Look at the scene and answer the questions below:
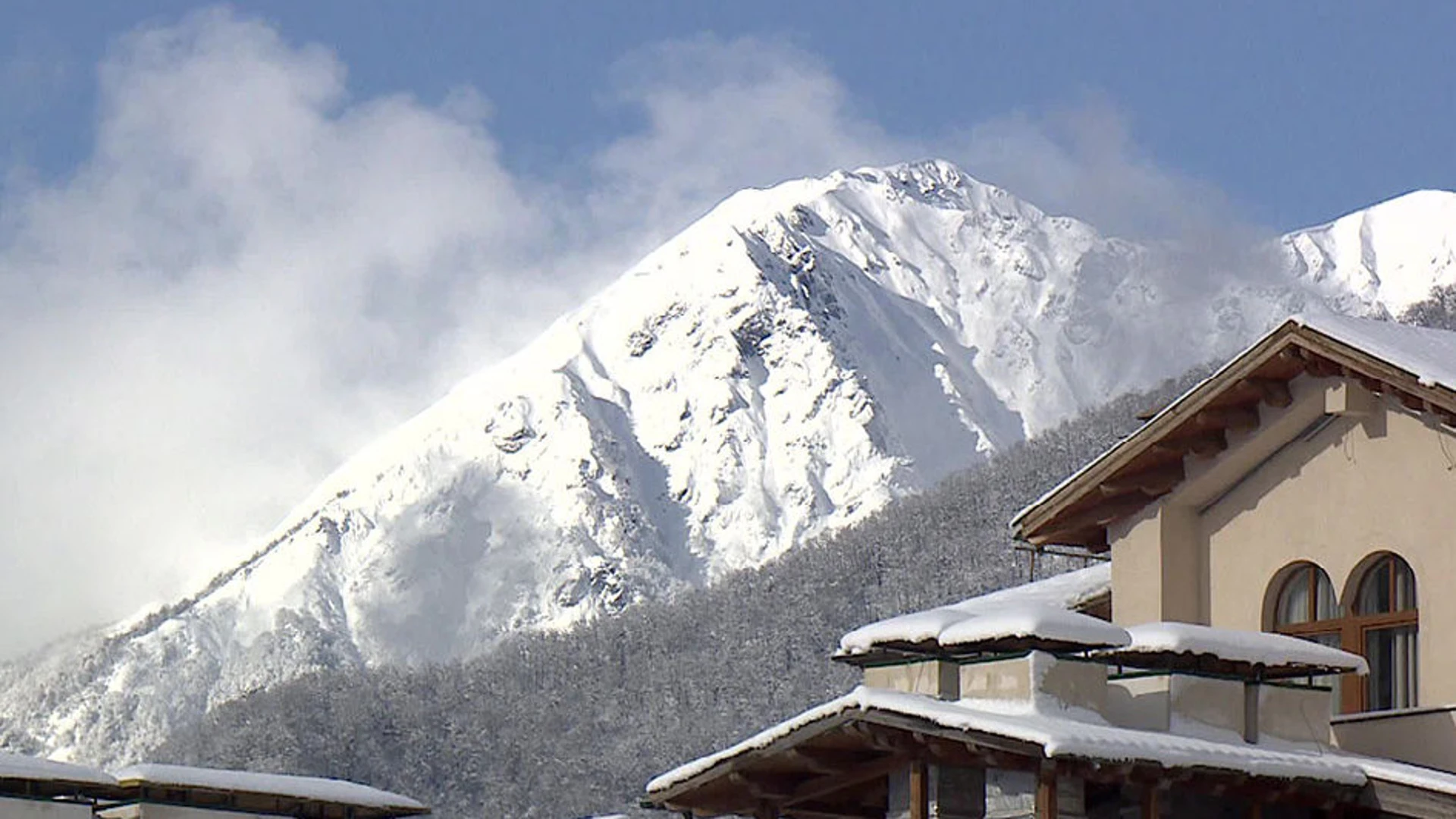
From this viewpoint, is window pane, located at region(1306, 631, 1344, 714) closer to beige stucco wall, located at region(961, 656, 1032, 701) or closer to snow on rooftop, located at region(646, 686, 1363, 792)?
snow on rooftop, located at region(646, 686, 1363, 792)

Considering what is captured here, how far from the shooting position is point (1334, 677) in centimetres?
2298

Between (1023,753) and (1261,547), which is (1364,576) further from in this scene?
(1023,753)

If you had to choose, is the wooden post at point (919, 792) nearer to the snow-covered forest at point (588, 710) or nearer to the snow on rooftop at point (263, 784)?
the snow on rooftop at point (263, 784)

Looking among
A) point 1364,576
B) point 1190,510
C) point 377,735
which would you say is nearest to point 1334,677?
point 1364,576

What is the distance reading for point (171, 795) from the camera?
83.9 ft

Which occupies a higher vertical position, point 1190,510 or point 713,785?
point 1190,510

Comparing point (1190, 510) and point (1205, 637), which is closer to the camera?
point (1205, 637)

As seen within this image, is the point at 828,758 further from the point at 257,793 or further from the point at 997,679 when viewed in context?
the point at 257,793

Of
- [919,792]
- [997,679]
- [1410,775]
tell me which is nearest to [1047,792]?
[997,679]

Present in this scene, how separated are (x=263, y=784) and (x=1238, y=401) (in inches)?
381

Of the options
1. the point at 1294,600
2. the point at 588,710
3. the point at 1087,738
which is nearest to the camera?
the point at 1087,738

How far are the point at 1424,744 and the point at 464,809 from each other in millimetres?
126813

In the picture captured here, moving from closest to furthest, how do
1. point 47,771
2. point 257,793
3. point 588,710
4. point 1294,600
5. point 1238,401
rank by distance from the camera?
point 1294,600 → point 1238,401 → point 47,771 → point 257,793 → point 588,710

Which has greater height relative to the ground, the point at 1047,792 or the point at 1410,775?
the point at 1410,775
